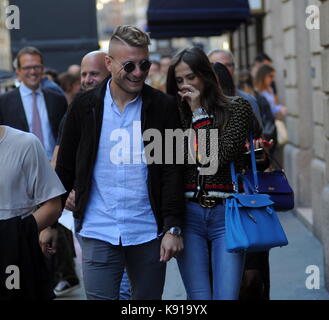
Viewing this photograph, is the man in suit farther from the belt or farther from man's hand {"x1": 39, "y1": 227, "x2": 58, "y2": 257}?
the belt

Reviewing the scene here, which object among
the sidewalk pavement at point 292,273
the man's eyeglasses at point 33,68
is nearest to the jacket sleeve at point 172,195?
the sidewalk pavement at point 292,273

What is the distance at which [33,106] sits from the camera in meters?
8.45

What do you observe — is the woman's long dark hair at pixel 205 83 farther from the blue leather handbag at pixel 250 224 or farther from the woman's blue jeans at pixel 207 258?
the woman's blue jeans at pixel 207 258

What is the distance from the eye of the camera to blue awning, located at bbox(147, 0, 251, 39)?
49.8ft

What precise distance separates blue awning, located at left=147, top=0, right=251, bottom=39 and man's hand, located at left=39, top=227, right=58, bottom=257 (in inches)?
420

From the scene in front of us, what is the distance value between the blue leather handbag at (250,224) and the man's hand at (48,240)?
904 mm

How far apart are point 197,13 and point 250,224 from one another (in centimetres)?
1113

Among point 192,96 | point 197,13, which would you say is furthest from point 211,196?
point 197,13

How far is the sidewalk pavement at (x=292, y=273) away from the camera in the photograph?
25.6ft

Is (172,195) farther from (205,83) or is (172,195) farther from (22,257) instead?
(22,257)

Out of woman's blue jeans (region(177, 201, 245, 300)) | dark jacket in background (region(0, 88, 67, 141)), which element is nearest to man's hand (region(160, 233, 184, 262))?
woman's blue jeans (region(177, 201, 245, 300))
